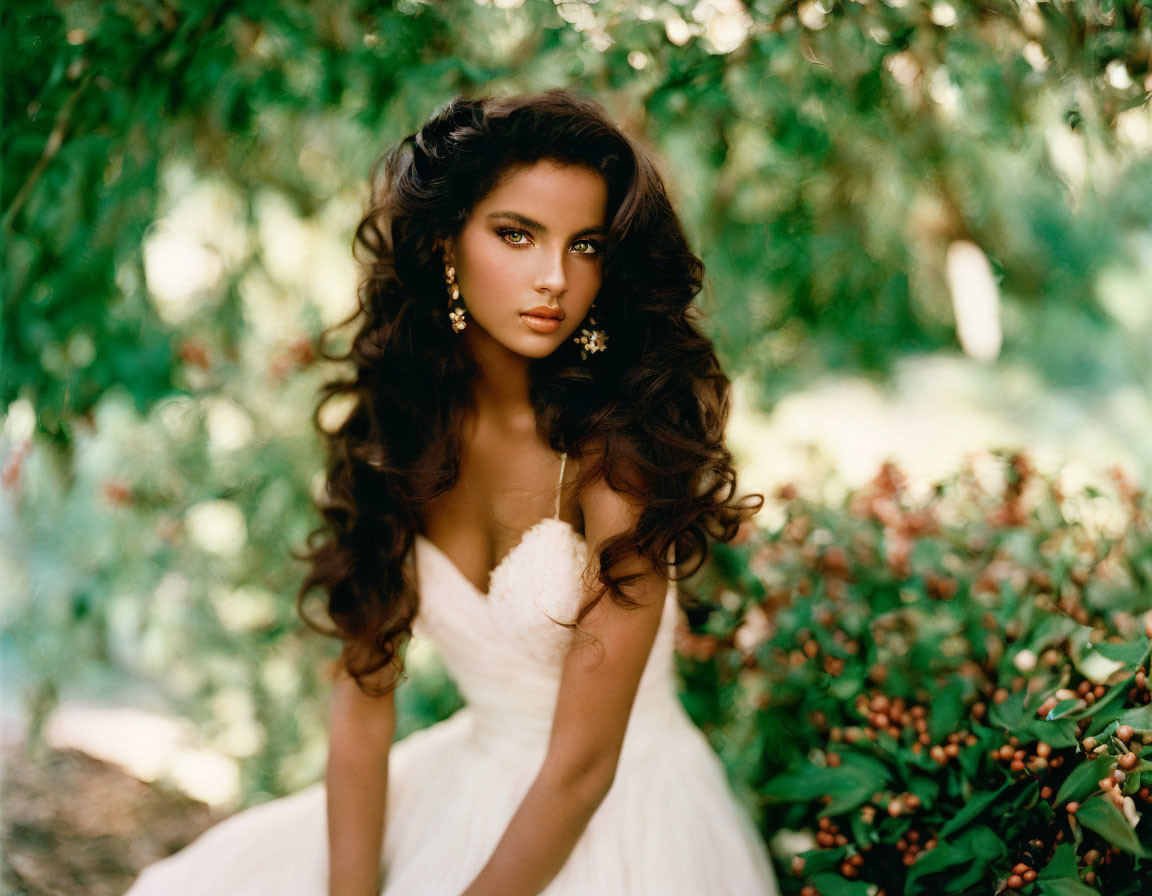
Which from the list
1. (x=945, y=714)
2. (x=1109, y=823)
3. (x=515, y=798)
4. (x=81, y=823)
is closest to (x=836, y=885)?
(x=945, y=714)

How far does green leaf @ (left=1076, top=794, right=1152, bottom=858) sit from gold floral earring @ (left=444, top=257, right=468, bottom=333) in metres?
1.17

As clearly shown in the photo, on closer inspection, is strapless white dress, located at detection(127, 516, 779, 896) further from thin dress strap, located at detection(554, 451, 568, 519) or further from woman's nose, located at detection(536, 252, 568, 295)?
woman's nose, located at detection(536, 252, 568, 295)

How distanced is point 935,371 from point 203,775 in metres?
4.04

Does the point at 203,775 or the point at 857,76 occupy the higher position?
the point at 857,76

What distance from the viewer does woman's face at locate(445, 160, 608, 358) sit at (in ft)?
4.44

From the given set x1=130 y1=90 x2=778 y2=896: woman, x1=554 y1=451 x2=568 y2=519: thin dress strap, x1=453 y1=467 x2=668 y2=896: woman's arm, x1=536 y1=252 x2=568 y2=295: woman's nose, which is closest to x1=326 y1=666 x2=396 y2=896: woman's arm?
x1=130 y1=90 x2=778 y2=896: woman

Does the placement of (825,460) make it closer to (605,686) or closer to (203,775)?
(605,686)

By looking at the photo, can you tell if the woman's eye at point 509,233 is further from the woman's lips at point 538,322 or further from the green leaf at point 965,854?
the green leaf at point 965,854

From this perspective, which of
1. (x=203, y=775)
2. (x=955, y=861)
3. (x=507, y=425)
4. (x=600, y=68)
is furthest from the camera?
(x=203, y=775)

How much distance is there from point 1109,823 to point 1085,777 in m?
0.08

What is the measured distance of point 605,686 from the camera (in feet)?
4.65

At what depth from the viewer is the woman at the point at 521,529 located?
1.39 metres

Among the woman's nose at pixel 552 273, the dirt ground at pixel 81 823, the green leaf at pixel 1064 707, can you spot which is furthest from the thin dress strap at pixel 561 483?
the dirt ground at pixel 81 823

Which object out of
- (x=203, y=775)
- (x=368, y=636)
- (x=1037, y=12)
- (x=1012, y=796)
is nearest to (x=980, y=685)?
(x=1012, y=796)
